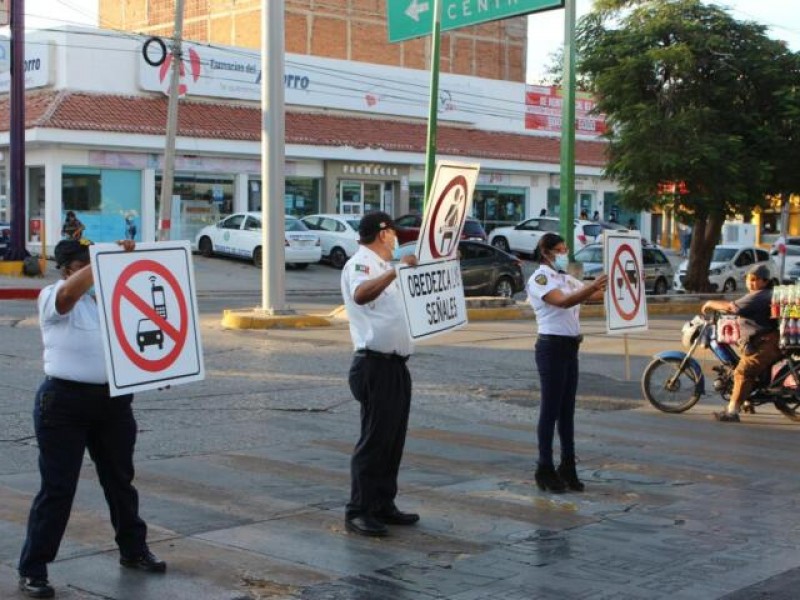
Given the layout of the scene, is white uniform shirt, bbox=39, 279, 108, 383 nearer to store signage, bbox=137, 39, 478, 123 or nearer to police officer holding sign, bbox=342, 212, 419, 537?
police officer holding sign, bbox=342, 212, 419, 537

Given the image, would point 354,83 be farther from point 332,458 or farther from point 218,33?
point 332,458

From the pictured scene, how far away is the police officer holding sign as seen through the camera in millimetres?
6980

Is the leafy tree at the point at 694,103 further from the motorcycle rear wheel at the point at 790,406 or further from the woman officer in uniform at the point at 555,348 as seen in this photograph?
the woman officer in uniform at the point at 555,348

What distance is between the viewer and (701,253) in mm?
29703

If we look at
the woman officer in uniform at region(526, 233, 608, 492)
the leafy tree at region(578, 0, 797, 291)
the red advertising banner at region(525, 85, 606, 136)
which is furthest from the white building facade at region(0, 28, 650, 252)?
the woman officer in uniform at region(526, 233, 608, 492)

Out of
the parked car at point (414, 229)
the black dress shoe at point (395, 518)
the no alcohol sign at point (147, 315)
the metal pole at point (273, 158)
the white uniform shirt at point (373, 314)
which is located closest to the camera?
the no alcohol sign at point (147, 315)

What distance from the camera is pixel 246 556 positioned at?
6.59 meters

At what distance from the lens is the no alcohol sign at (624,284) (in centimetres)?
995

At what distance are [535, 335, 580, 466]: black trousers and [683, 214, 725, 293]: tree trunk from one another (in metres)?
20.8

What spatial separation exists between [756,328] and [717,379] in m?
1.00

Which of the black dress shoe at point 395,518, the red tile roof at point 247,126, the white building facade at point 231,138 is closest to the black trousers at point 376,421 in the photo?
the black dress shoe at point 395,518

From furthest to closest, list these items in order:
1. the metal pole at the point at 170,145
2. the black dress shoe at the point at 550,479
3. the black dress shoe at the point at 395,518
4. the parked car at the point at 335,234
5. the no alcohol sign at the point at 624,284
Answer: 1. the parked car at the point at 335,234
2. the metal pole at the point at 170,145
3. the no alcohol sign at the point at 624,284
4. the black dress shoe at the point at 550,479
5. the black dress shoe at the point at 395,518

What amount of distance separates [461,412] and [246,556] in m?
5.88

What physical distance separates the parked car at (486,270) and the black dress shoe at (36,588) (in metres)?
21.3
